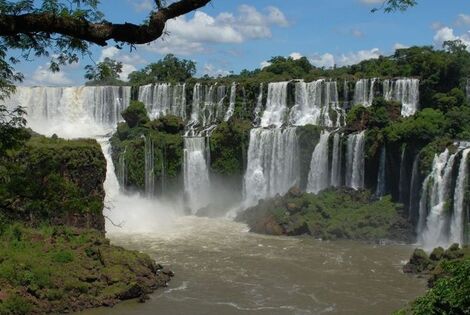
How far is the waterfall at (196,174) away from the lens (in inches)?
1468

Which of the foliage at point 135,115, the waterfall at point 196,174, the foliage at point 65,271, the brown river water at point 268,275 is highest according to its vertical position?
the foliage at point 135,115

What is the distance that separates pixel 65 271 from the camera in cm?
1912

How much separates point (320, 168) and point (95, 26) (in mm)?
29620

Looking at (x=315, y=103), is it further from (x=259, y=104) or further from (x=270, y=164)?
(x=270, y=164)

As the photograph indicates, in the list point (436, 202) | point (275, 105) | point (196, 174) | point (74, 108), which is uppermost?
point (275, 105)

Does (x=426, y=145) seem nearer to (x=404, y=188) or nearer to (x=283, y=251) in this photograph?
(x=404, y=188)

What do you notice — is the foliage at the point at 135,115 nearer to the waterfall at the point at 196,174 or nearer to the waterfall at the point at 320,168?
the waterfall at the point at 196,174

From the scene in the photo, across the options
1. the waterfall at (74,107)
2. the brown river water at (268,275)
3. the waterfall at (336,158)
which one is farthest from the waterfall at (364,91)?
the waterfall at (74,107)

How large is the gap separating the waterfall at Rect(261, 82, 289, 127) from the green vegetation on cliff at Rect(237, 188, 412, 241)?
8928 mm

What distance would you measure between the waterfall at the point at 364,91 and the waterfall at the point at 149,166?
42.4 feet

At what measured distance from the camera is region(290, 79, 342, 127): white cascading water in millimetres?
39094

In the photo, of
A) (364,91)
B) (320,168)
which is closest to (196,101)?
(364,91)

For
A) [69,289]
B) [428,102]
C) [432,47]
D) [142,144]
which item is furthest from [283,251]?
[432,47]

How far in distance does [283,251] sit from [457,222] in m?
7.55
